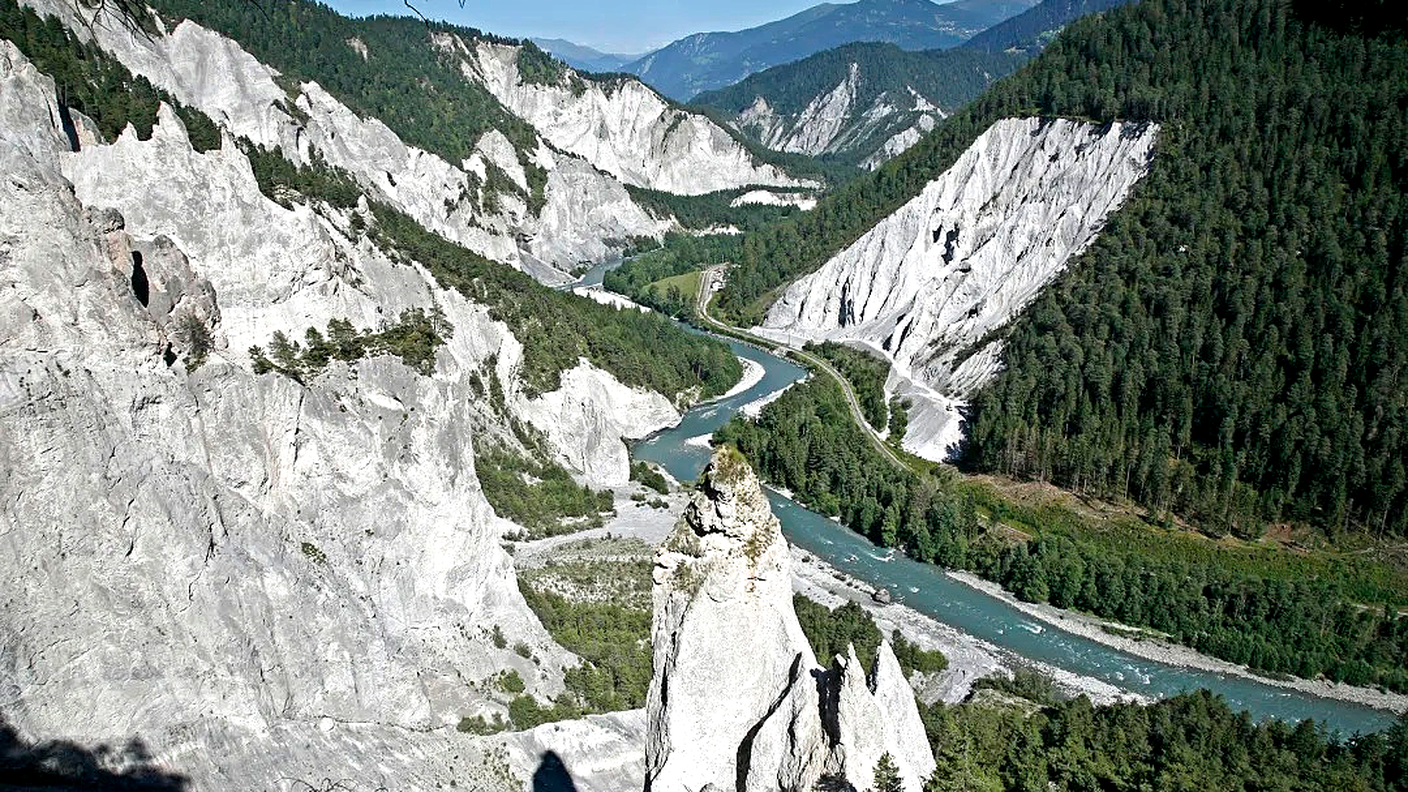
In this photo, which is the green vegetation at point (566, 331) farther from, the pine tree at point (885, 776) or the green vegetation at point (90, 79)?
the pine tree at point (885, 776)

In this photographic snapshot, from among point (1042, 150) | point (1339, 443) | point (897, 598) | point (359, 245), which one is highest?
point (1042, 150)

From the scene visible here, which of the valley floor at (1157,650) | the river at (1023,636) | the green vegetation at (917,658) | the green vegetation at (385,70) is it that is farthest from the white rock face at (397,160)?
the valley floor at (1157,650)

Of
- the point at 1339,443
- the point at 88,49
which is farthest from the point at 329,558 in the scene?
the point at 1339,443

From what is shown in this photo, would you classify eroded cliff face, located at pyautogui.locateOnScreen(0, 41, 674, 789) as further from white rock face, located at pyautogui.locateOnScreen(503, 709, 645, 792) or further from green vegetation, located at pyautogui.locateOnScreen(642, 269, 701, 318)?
green vegetation, located at pyautogui.locateOnScreen(642, 269, 701, 318)

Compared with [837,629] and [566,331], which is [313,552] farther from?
[566,331]

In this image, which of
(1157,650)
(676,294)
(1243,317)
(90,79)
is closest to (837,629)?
(1157,650)

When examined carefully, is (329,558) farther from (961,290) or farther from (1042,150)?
(1042,150)

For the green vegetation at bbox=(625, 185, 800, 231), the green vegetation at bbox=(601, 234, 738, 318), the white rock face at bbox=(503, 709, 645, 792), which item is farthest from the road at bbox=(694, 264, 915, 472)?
the white rock face at bbox=(503, 709, 645, 792)
